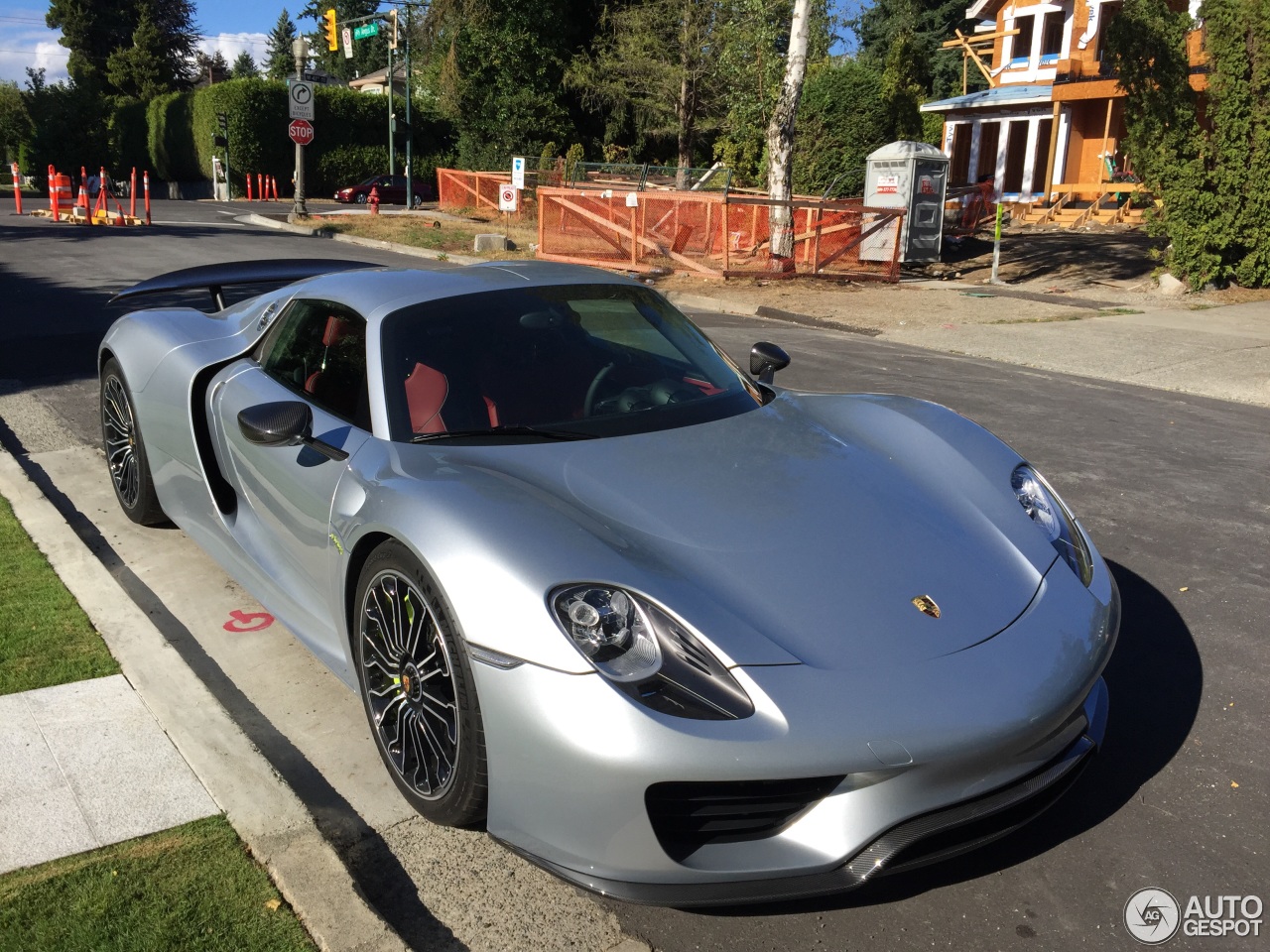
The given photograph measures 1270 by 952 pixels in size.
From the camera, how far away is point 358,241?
24.1 metres

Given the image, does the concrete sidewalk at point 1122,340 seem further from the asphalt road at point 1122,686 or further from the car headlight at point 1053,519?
the car headlight at point 1053,519

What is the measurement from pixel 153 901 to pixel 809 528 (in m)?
1.83

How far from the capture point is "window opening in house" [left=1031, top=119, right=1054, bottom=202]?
33.2m

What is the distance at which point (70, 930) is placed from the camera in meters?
2.39

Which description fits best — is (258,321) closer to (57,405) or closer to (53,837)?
(53,837)

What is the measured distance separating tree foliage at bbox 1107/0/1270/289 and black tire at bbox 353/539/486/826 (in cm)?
1561

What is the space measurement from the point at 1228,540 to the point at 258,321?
4.50 m

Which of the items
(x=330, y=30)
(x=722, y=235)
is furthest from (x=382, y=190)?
(x=722, y=235)

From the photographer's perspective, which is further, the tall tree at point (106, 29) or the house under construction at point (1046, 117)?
the tall tree at point (106, 29)

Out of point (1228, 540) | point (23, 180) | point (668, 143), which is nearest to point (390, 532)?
point (1228, 540)

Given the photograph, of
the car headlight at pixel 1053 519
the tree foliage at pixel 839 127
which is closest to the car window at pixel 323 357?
the car headlight at pixel 1053 519

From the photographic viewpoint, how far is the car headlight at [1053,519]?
3.21 m

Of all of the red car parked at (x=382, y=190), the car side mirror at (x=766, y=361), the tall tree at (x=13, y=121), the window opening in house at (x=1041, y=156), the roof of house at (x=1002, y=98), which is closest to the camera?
the car side mirror at (x=766, y=361)

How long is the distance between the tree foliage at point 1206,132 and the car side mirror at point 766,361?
1348cm
